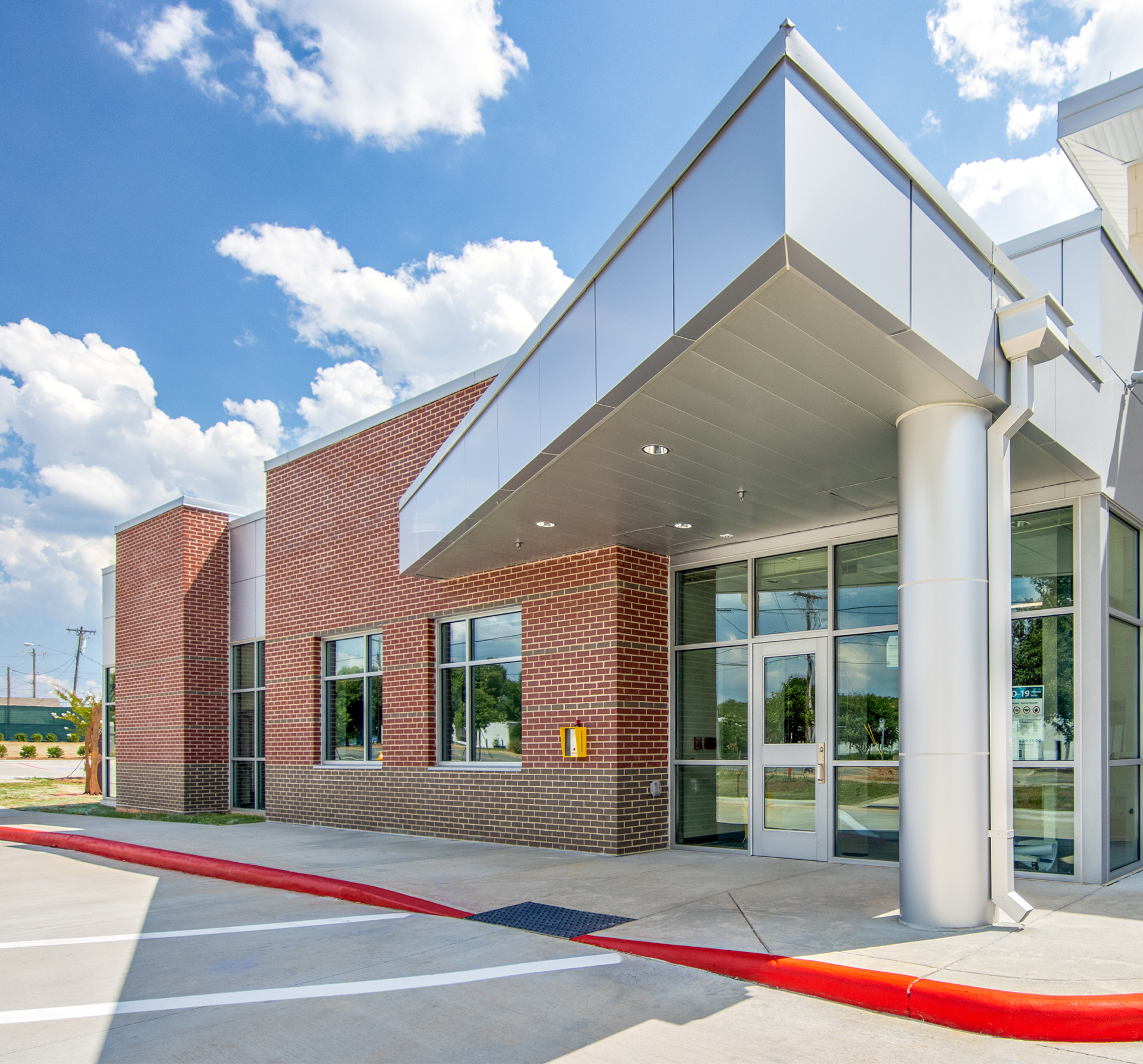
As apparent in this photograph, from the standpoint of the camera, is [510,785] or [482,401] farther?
[510,785]

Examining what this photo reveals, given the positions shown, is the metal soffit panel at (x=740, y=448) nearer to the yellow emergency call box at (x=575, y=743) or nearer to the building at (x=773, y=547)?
the building at (x=773, y=547)

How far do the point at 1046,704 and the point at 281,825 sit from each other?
39.5ft

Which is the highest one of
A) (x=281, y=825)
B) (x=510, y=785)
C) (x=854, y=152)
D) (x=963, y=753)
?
(x=854, y=152)

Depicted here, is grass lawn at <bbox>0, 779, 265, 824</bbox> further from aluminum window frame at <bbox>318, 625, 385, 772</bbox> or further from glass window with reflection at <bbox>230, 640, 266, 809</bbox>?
aluminum window frame at <bbox>318, 625, 385, 772</bbox>

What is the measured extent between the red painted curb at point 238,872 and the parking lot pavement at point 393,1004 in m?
0.28

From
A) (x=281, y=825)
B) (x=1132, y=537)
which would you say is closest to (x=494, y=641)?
(x=281, y=825)

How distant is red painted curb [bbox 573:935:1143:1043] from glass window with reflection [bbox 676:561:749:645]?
18.4ft

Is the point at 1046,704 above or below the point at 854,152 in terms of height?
below

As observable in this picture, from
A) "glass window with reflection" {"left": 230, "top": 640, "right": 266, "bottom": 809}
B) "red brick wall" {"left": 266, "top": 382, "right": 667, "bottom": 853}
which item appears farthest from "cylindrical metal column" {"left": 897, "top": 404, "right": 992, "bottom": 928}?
"glass window with reflection" {"left": 230, "top": 640, "right": 266, "bottom": 809}

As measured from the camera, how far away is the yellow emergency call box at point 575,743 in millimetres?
11039

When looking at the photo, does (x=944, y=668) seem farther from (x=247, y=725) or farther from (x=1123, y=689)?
(x=247, y=725)

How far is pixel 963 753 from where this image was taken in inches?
253

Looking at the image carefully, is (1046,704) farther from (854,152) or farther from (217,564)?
(217,564)

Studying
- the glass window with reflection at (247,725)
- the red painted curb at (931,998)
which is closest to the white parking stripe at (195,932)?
the red painted curb at (931,998)
